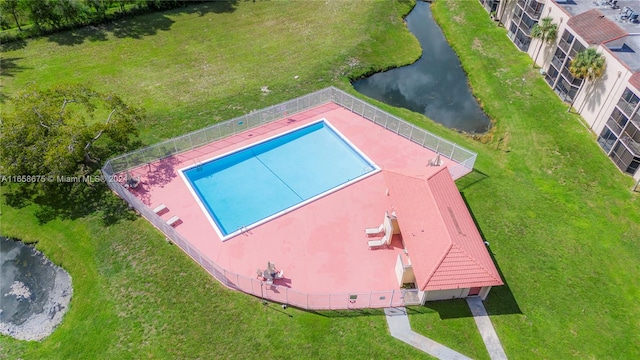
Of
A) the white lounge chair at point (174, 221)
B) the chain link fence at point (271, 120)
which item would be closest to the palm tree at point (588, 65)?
the chain link fence at point (271, 120)

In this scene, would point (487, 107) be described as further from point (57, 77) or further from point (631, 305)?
point (57, 77)

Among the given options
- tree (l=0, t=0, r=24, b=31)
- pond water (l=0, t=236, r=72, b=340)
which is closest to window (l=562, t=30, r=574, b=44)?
pond water (l=0, t=236, r=72, b=340)

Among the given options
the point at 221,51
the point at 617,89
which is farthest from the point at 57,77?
the point at 617,89

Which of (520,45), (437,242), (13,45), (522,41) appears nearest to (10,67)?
(13,45)

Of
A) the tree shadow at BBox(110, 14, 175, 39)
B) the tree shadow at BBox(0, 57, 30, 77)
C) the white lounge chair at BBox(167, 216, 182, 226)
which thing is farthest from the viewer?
the tree shadow at BBox(110, 14, 175, 39)

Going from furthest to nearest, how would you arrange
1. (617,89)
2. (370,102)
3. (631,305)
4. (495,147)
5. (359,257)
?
(370,102) < (495,147) < (617,89) < (359,257) < (631,305)

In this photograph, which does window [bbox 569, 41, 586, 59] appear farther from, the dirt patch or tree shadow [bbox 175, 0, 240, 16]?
tree shadow [bbox 175, 0, 240, 16]
